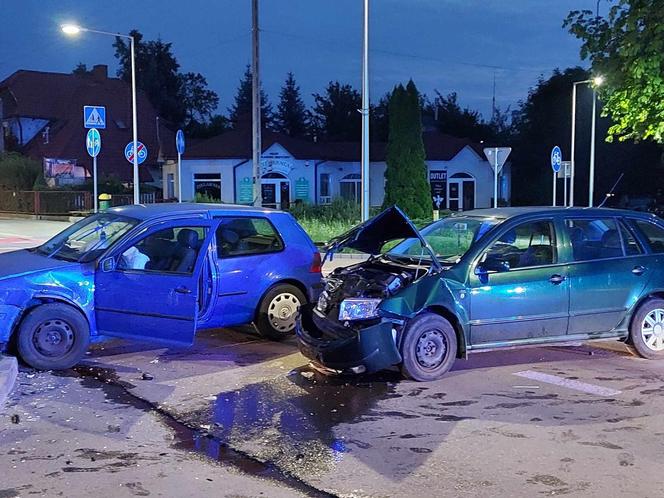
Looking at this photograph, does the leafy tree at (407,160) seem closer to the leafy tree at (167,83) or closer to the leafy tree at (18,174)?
the leafy tree at (18,174)

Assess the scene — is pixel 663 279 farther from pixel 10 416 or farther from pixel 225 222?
pixel 10 416

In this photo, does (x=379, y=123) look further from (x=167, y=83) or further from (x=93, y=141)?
(x=93, y=141)

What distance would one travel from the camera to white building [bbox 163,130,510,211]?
40.5 meters

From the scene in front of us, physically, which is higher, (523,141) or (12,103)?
(12,103)

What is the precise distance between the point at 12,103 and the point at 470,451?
199 ft

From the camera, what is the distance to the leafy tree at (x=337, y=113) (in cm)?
6956

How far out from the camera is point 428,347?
279 inches

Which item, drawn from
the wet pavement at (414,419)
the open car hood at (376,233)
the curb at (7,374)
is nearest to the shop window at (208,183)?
the wet pavement at (414,419)

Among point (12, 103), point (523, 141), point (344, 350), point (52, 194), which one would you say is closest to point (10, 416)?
point (344, 350)

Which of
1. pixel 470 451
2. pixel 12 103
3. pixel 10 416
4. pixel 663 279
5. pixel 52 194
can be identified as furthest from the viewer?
pixel 12 103

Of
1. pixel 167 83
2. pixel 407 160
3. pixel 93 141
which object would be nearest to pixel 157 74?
pixel 167 83

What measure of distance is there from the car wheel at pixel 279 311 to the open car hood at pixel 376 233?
3.94ft

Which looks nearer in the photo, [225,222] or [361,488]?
[361,488]

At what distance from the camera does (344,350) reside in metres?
6.74
